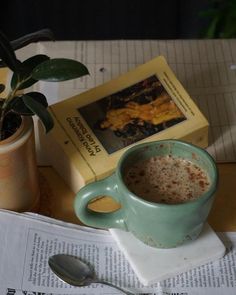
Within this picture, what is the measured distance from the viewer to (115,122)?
784 millimetres

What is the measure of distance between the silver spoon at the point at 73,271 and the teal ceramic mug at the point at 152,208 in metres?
0.05

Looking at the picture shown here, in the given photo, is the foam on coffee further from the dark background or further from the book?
the dark background

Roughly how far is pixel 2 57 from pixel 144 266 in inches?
10.8

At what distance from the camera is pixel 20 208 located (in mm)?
721

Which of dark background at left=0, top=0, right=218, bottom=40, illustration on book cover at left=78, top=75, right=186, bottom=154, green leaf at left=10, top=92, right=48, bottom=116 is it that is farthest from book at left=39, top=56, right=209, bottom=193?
dark background at left=0, top=0, right=218, bottom=40

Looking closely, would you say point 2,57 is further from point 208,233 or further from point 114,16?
point 114,16

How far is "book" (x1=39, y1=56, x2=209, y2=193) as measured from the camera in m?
0.74

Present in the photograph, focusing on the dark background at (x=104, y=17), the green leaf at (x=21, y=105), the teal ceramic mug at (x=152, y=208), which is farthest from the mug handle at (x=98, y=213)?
the dark background at (x=104, y=17)

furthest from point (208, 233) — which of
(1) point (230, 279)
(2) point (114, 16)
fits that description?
(2) point (114, 16)

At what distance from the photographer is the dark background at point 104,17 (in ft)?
4.78

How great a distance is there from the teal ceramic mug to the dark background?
846 millimetres

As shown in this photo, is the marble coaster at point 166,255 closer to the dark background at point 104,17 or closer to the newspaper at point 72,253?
the newspaper at point 72,253

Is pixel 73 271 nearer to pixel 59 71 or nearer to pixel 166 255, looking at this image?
pixel 166 255

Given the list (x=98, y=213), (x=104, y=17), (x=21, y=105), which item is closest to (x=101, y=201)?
(x=98, y=213)
